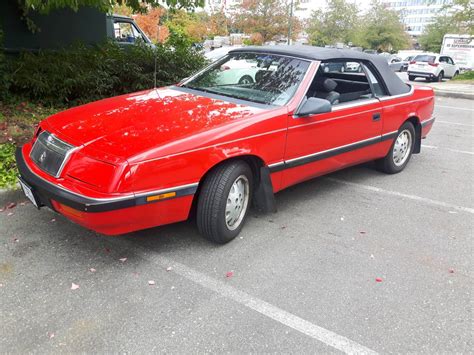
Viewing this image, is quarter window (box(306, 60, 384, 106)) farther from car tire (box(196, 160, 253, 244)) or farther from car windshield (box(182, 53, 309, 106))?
car tire (box(196, 160, 253, 244))

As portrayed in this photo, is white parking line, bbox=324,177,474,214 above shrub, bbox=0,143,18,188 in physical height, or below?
below

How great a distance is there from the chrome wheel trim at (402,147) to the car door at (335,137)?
523 millimetres

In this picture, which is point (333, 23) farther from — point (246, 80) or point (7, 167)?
point (7, 167)

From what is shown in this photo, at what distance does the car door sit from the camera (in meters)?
3.94

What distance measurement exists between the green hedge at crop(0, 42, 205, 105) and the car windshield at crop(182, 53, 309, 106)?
3.03 metres

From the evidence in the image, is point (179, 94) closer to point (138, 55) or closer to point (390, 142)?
point (390, 142)

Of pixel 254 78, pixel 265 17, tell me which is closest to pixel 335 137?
pixel 254 78

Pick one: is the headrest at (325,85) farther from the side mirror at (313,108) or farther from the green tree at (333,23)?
the green tree at (333,23)

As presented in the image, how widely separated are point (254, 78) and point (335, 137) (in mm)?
1019

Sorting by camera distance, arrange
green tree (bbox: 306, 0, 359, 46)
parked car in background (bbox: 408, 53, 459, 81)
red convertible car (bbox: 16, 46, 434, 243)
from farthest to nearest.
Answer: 1. green tree (bbox: 306, 0, 359, 46)
2. parked car in background (bbox: 408, 53, 459, 81)
3. red convertible car (bbox: 16, 46, 434, 243)

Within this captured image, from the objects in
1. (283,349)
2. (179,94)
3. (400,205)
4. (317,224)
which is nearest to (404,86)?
(400,205)

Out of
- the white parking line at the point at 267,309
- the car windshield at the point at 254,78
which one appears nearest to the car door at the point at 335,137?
the car windshield at the point at 254,78

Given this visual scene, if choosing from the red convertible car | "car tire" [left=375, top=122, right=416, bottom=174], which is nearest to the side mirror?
the red convertible car

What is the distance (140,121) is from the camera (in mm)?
3381
